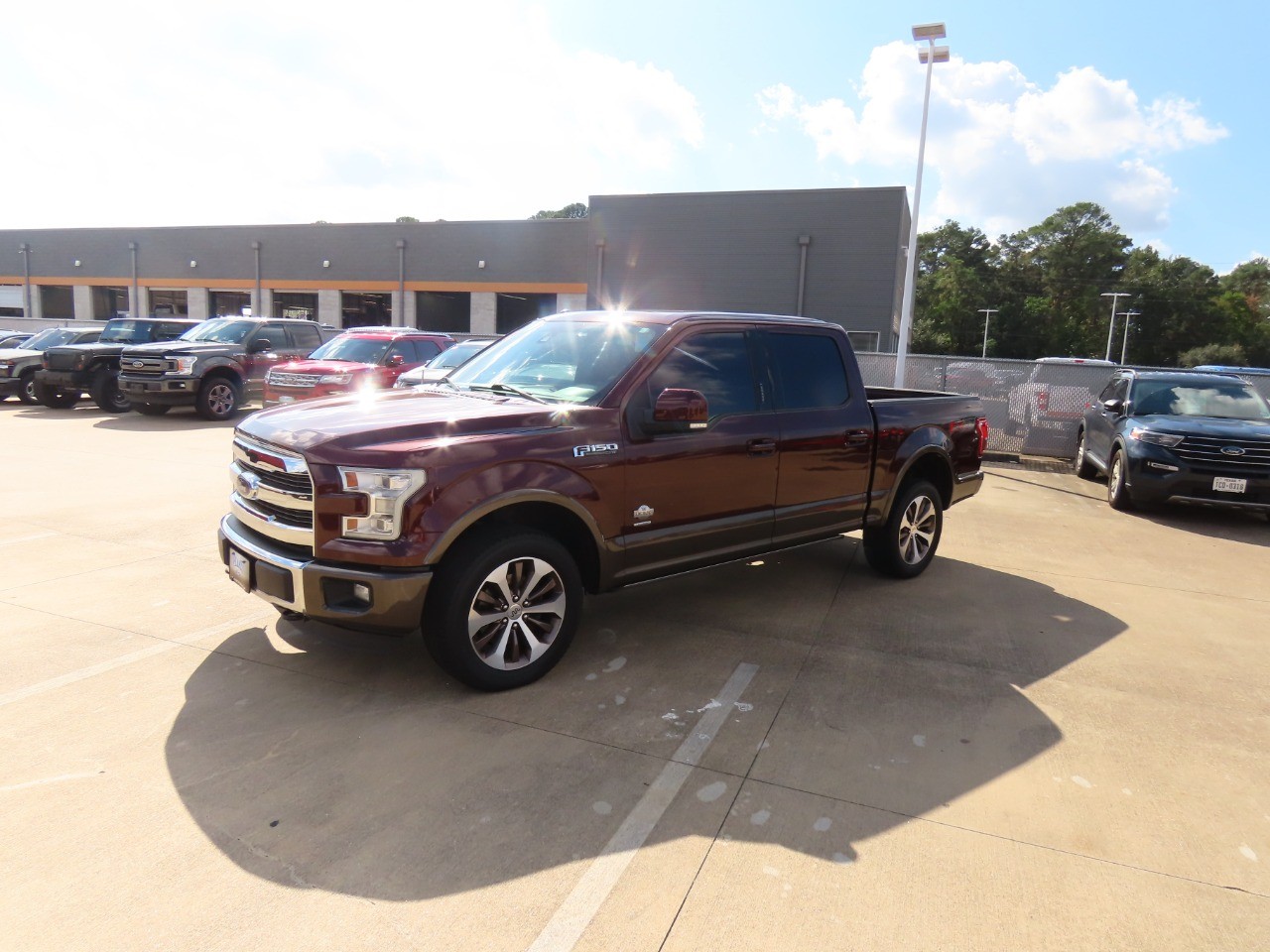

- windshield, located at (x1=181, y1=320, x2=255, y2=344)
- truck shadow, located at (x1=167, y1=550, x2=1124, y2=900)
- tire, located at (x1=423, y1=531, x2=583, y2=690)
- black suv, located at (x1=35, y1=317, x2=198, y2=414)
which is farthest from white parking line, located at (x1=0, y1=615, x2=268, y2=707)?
black suv, located at (x1=35, y1=317, x2=198, y2=414)

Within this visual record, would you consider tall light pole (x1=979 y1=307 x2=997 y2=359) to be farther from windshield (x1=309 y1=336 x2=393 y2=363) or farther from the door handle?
the door handle

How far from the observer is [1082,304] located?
8825 centimetres

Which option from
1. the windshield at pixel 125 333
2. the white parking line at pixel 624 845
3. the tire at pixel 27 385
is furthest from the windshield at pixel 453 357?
the white parking line at pixel 624 845

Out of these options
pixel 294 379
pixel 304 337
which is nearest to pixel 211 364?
pixel 304 337

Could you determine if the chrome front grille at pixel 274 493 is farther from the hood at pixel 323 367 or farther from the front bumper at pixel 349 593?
the hood at pixel 323 367

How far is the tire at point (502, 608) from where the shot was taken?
12.2 ft

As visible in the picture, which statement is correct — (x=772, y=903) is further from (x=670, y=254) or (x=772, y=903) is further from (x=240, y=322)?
(x=670, y=254)

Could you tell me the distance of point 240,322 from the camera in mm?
16219

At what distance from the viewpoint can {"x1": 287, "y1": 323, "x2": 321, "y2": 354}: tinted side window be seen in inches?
654

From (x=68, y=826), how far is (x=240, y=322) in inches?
599

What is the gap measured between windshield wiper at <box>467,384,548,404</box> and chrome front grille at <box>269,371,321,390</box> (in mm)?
8984

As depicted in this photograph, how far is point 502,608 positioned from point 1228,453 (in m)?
8.68

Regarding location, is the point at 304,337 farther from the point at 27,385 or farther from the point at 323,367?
the point at 27,385

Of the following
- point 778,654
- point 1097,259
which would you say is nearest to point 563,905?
point 778,654
